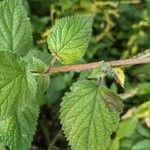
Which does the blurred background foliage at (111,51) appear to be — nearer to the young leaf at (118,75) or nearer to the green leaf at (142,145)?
the green leaf at (142,145)

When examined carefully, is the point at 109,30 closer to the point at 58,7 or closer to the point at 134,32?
the point at 134,32

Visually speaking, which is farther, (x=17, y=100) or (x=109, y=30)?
(x=109, y=30)

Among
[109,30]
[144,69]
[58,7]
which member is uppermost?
[58,7]

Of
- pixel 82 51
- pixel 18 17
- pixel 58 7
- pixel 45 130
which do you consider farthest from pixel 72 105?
pixel 58 7

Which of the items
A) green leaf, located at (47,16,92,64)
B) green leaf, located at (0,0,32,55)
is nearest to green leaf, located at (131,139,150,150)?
green leaf, located at (0,0,32,55)

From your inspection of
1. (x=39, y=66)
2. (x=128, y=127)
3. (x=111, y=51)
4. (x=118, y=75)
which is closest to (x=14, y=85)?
(x=39, y=66)

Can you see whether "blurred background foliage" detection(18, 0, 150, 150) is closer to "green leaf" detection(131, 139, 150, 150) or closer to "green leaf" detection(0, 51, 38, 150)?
"green leaf" detection(131, 139, 150, 150)

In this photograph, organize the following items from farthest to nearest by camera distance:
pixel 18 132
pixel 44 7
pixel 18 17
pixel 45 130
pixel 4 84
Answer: pixel 44 7, pixel 45 130, pixel 18 17, pixel 18 132, pixel 4 84
